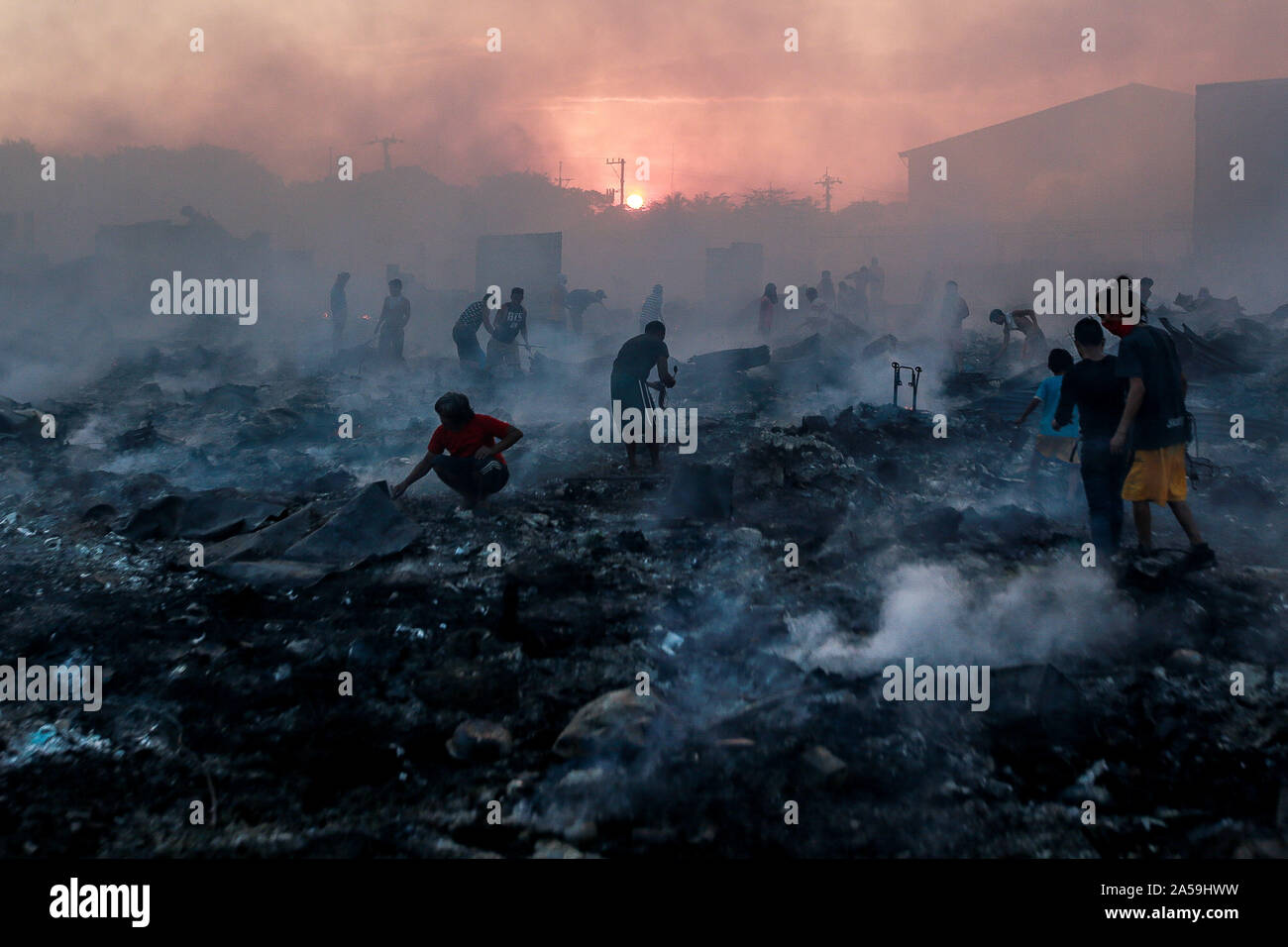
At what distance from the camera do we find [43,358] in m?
14.3

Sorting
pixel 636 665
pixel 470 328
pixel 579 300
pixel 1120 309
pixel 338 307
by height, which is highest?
pixel 579 300

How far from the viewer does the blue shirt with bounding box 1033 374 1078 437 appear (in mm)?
5652

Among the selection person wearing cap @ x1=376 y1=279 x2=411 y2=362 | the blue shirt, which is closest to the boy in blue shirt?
the blue shirt

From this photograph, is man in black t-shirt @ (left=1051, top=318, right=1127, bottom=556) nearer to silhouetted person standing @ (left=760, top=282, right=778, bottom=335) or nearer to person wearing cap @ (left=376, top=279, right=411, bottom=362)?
silhouetted person standing @ (left=760, top=282, right=778, bottom=335)

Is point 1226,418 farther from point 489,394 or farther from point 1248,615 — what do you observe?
point 489,394

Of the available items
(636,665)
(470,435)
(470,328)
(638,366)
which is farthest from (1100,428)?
(470,328)

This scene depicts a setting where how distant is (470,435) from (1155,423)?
14.3ft

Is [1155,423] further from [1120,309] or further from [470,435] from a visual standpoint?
[470,435]

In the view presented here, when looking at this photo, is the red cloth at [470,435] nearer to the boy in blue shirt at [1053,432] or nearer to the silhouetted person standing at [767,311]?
the boy in blue shirt at [1053,432]

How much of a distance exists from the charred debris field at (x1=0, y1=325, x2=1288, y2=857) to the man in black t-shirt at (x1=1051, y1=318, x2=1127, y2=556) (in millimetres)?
292

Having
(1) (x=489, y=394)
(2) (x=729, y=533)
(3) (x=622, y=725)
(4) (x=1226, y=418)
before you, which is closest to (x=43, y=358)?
(1) (x=489, y=394)

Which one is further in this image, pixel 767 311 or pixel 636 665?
pixel 767 311

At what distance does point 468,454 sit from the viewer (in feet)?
18.5

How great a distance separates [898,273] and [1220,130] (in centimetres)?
1145
